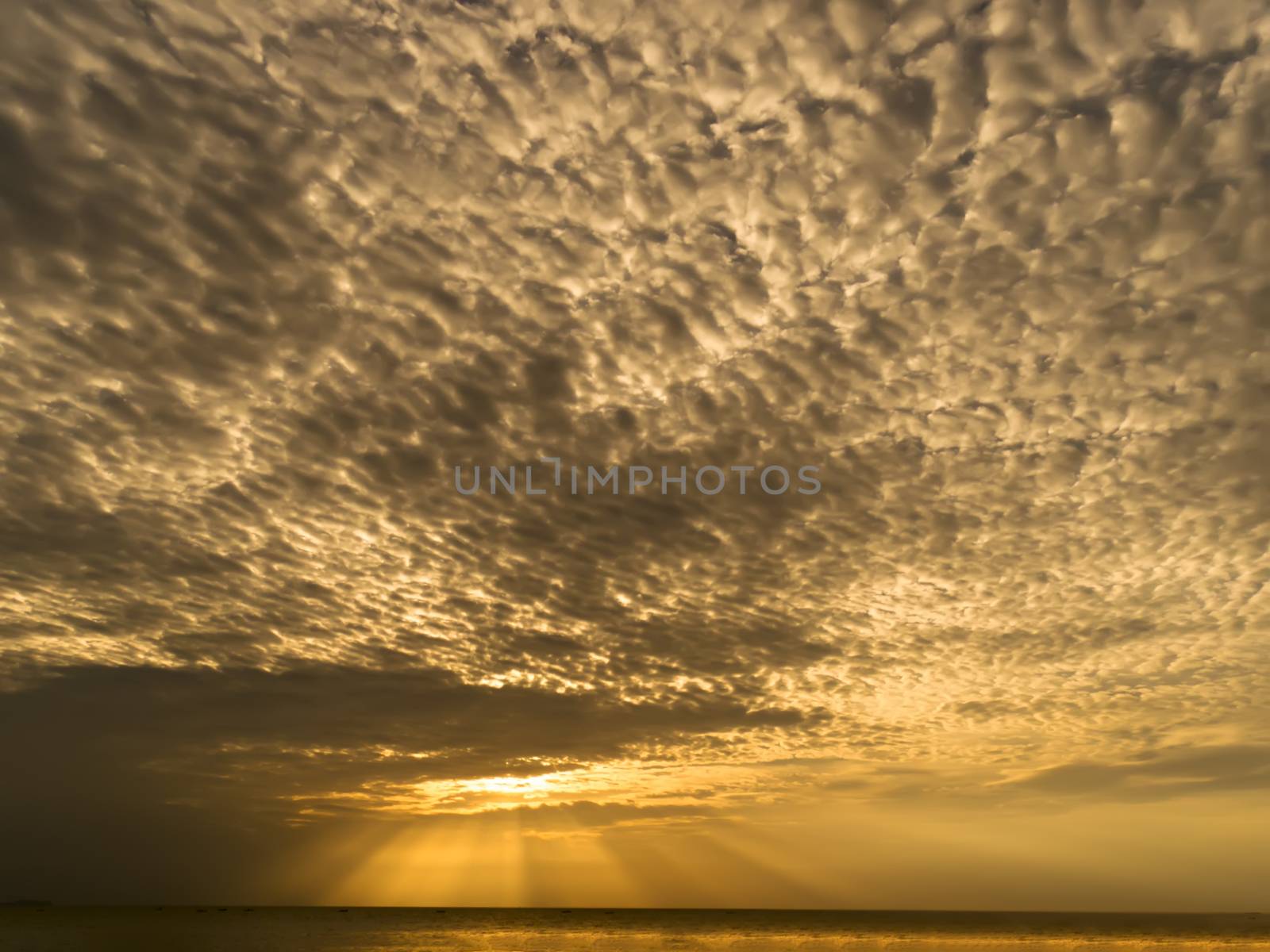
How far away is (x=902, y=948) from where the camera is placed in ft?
346

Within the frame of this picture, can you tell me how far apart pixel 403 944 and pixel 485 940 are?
15888mm

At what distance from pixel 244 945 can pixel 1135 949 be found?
380ft

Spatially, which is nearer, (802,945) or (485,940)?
(802,945)

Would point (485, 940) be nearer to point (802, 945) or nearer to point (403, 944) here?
point (403, 944)

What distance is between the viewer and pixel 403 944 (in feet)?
369

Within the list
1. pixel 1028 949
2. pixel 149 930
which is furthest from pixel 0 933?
pixel 1028 949

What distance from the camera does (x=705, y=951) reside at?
334 feet

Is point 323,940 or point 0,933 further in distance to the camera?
point 0,933

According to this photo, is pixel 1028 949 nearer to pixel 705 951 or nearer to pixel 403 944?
pixel 705 951

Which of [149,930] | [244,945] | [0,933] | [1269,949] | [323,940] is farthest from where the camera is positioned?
[149,930]

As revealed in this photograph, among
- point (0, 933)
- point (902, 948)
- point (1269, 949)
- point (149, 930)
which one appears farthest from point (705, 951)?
point (0, 933)

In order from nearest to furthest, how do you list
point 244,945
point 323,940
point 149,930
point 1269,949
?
point 1269,949 < point 244,945 < point 323,940 < point 149,930

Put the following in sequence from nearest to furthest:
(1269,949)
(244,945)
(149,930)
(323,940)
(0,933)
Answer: (1269,949), (244,945), (323,940), (0,933), (149,930)

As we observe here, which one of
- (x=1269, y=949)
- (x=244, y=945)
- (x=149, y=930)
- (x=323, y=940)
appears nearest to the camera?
(x=1269, y=949)
